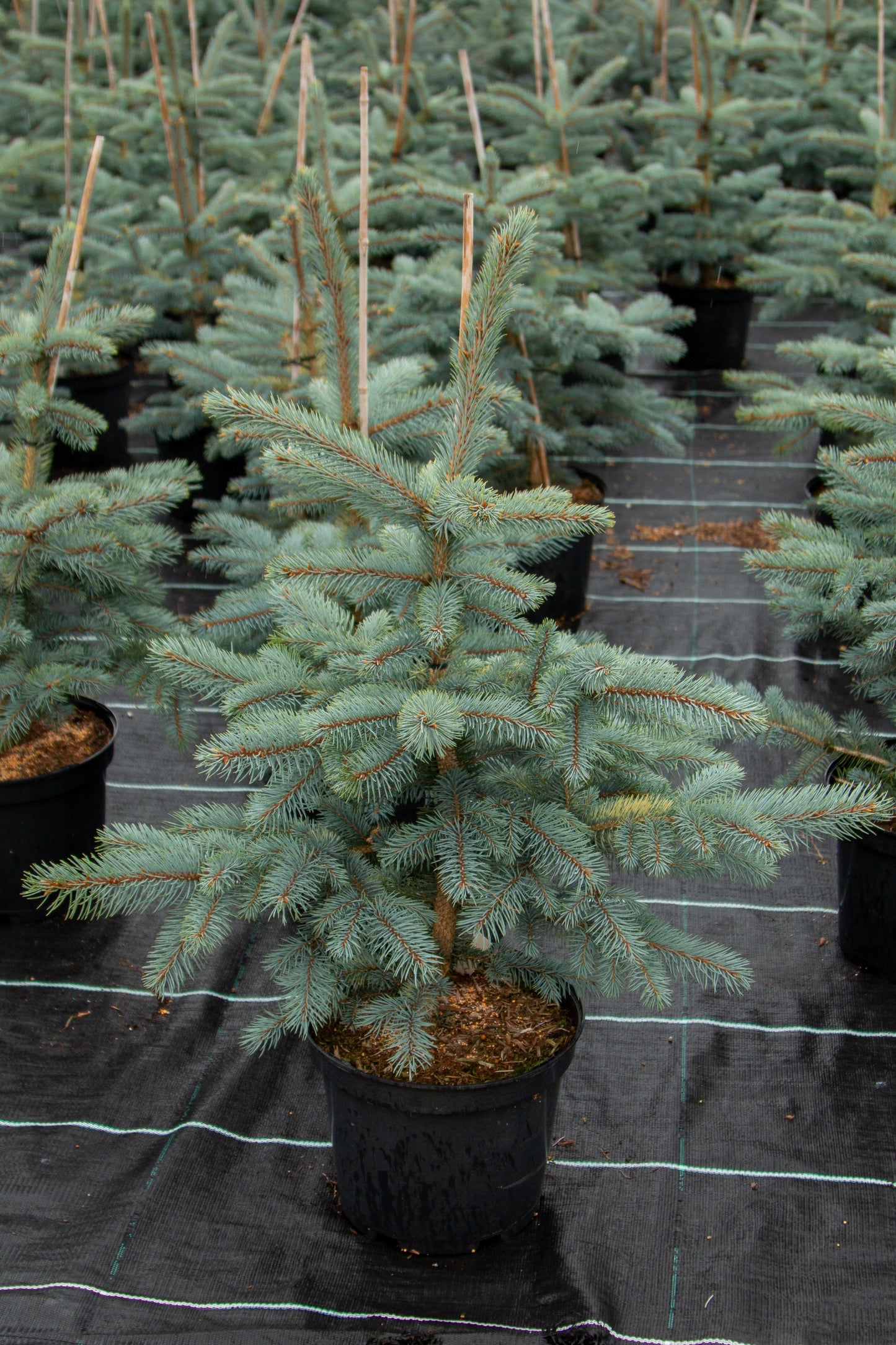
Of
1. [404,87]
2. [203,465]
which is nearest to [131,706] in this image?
[203,465]

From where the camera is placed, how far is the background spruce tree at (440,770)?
5.38 ft

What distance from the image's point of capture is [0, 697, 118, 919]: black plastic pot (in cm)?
272

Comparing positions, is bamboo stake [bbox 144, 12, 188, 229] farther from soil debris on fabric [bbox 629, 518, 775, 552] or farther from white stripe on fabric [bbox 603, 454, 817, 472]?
soil debris on fabric [bbox 629, 518, 775, 552]

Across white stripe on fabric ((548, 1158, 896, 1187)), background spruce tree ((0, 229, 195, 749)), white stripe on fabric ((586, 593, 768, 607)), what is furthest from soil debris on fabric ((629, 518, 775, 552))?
white stripe on fabric ((548, 1158, 896, 1187))

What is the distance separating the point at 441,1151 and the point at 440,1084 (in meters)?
0.14

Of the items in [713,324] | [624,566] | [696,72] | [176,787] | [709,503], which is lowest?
[176,787]

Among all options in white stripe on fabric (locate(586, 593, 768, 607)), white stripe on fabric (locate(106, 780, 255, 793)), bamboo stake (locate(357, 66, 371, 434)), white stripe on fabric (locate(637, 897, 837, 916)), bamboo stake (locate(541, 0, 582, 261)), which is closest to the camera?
bamboo stake (locate(357, 66, 371, 434))

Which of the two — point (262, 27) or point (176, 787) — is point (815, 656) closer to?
point (176, 787)

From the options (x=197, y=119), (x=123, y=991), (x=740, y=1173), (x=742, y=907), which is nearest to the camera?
(x=740, y=1173)

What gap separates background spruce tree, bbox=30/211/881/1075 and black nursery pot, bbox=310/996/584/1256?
3.4 inches

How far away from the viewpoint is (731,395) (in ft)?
19.0

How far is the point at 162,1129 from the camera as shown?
2.22 meters

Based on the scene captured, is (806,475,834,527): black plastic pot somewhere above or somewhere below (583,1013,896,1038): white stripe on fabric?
above

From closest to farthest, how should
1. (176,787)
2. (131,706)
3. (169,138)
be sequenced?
1. (176,787)
2. (131,706)
3. (169,138)
